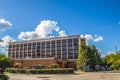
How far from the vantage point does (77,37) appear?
4144 inches

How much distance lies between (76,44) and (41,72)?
60.5 metres

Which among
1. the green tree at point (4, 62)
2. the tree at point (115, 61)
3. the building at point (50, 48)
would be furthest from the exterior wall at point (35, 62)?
the tree at point (115, 61)

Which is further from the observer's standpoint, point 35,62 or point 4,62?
point 35,62

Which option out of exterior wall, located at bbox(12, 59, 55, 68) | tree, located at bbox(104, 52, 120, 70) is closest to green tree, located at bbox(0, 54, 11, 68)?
exterior wall, located at bbox(12, 59, 55, 68)

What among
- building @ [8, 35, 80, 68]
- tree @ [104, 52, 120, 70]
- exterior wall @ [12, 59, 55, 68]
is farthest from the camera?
building @ [8, 35, 80, 68]

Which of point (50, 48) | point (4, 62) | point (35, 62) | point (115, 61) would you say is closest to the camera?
point (115, 61)

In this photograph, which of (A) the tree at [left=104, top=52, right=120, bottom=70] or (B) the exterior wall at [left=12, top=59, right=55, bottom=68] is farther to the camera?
(B) the exterior wall at [left=12, top=59, right=55, bottom=68]

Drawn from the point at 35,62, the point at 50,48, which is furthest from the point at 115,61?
the point at 50,48

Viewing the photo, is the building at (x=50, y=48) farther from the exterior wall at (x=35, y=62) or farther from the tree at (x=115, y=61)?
the tree at (x=115, y=61)

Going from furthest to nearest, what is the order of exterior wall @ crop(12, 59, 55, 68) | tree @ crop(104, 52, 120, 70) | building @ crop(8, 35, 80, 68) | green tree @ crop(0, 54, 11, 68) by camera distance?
building @ crop(8, 35, 80, 68) → exterior wall @ crop(12, 59, 55, 68) → green tree @ crop(0, 54, 11, 68) → tree @ crop(104, 52, 120, 70)

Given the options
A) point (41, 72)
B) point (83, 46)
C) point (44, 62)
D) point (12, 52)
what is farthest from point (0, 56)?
point (12, 52)

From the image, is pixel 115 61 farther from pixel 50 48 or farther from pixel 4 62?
pixel 50 48

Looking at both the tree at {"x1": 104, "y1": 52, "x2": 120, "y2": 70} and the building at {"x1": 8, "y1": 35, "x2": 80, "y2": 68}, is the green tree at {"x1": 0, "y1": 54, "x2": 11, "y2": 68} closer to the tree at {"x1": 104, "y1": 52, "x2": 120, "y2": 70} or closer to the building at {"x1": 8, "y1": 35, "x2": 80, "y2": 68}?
the building at {"x1": 8, "y1": 35, "x2": 80, "y2": 68}

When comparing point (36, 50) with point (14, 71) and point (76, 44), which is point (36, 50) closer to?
point (76, 44)
